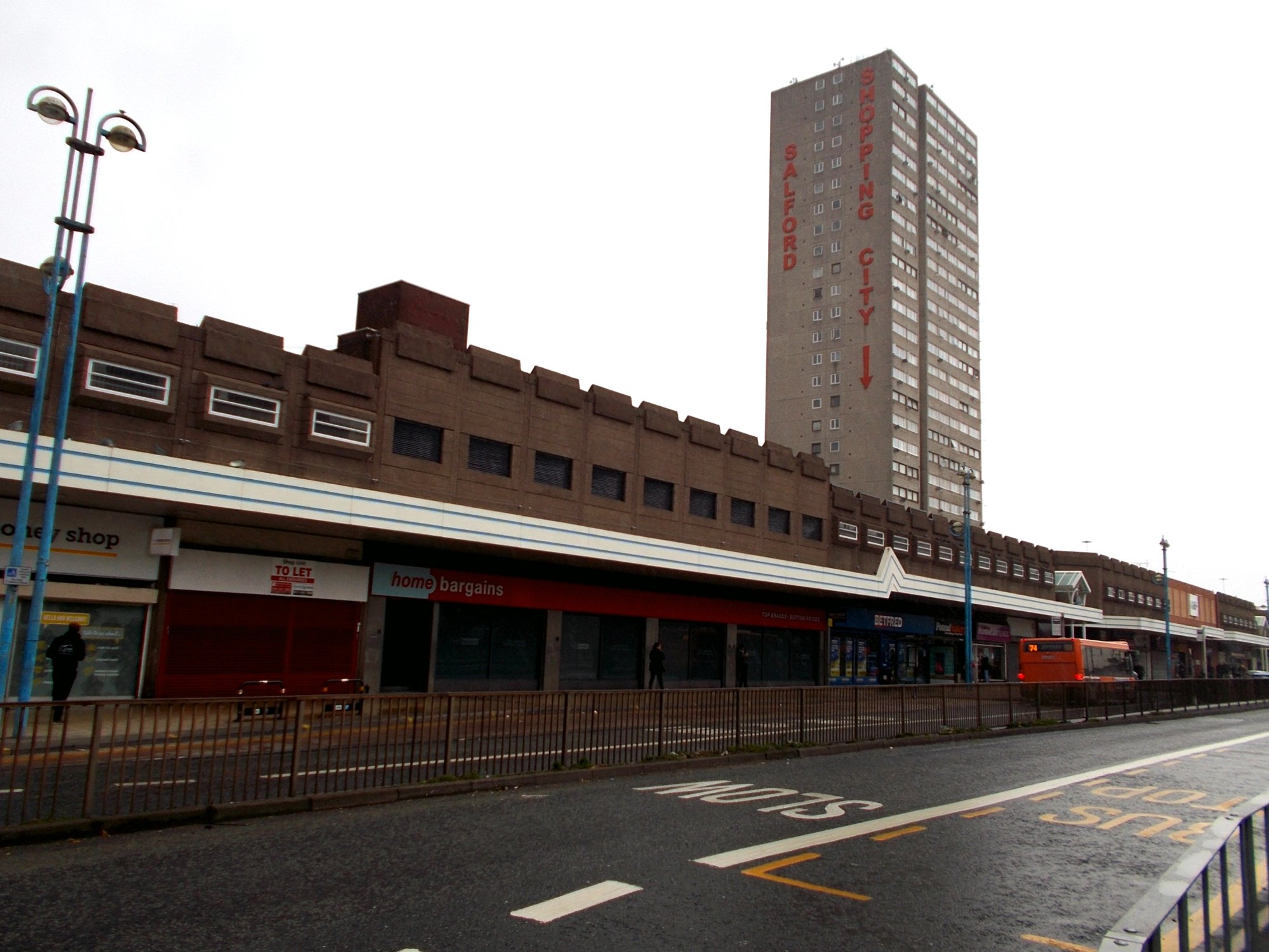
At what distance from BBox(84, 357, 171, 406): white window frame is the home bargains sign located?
738 cm

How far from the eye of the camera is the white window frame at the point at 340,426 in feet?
76.4

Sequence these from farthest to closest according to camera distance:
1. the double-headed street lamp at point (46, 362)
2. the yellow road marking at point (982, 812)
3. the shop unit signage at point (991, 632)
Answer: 1. the shop unit signage at point (991, 632)
2. the double-headed street lamp at point (46, 362)
3. the yellow road marking at point (982, 812)

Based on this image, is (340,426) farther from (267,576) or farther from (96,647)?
(96,647)

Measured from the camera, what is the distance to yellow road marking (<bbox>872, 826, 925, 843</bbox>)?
871 centimetres

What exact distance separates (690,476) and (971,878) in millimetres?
27213

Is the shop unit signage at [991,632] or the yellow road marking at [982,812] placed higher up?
the shop unit signage at [991,632]

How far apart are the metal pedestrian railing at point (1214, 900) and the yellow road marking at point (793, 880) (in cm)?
257

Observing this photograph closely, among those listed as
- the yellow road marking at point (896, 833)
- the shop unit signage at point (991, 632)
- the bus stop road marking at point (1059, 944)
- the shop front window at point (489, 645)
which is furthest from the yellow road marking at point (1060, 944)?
the shop unit signage at point (991, 632)

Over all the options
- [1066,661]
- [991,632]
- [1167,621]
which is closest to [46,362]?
[1066,661]

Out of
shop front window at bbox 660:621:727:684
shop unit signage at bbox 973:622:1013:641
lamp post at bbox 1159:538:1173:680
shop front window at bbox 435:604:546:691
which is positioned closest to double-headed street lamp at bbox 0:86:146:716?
shop front window at bbox 435:604:546:691

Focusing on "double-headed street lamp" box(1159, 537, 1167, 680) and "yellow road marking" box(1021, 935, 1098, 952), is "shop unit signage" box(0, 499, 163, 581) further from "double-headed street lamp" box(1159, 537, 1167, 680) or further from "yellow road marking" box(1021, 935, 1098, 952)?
"double-headed street lamp" box(1159, 537, 1167, 680)

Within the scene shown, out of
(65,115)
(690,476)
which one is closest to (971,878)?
(65,115)

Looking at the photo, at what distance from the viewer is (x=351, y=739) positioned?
405 inches

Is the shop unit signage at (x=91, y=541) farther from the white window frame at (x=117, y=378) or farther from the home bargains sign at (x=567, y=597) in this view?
the home bargains sign at (x=567, y=597)
